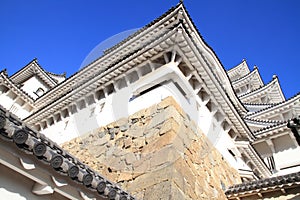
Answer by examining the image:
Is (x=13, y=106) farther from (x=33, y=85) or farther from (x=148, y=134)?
Result: (x=148, y=134)

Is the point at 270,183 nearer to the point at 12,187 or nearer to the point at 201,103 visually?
A: the point at 201,103

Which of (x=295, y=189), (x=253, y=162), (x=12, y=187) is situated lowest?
(x=12, y=187)

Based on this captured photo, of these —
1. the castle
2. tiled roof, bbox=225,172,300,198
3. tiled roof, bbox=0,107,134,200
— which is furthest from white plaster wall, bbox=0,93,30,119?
tiled roof, bbox=0,107,134,200

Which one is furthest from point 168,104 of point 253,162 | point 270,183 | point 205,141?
point 253,162

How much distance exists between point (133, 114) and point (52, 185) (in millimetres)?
3595

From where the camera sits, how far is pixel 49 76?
23250mm

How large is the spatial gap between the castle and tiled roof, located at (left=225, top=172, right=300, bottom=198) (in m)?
0.02

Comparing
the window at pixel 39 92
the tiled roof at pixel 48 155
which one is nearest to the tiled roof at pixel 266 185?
the tiled roof at pixel 48 155

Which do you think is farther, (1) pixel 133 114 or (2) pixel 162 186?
(1) pixel 133 114

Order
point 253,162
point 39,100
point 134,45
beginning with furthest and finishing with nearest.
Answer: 1. point 39,100
2. point 253,162
3. point 134,45

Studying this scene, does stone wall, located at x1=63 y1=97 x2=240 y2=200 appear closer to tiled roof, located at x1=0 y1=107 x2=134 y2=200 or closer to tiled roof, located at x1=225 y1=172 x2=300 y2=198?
tiled roof, located at x1=225 y1=172 x2=300 y2=198

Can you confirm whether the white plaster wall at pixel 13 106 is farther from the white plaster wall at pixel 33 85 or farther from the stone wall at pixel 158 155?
the stone wall at pixel 158 155

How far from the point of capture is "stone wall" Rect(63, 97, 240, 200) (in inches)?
196

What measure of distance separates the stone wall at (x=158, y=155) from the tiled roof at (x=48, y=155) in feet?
4.28
